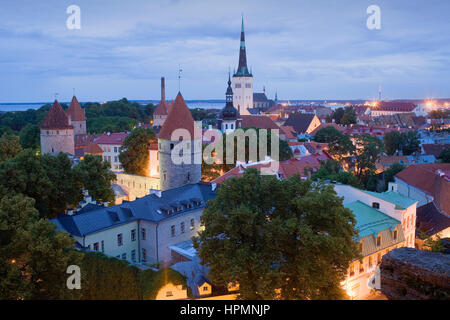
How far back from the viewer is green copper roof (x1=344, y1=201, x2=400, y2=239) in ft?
70.1

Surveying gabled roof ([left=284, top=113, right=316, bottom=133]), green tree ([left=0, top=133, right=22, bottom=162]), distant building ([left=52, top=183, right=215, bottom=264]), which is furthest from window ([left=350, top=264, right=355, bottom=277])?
gabled roof ([left=284, top=113, right=316, bottom=133])

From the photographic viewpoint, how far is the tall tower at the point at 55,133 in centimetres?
4750

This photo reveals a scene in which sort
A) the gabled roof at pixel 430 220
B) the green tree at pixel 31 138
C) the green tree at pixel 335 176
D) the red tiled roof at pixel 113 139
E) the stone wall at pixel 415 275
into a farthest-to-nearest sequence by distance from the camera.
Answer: the green tree at pixel 31 138, the red tiled roof at pixel 113 139, the green tree at pixel 335 176, the gabled roof at pixel 430 220, the stone wall at pixel 415 275

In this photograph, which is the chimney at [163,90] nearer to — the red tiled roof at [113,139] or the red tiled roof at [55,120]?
the red tiled roof at [113,139]

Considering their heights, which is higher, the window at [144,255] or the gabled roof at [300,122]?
the gabled roof at [300,122]

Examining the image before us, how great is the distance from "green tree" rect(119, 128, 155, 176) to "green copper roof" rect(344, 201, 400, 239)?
24.9m

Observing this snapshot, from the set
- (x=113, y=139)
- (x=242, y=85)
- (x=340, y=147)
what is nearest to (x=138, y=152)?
(x=113, y=139)

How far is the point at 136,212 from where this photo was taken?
25312mm

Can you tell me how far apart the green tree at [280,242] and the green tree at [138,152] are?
2724 centimetres

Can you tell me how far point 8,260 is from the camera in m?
14.7

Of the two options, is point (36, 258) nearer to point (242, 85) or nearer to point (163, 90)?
point (163, 90)

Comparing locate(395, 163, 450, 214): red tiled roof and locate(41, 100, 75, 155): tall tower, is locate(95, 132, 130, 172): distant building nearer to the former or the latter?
locate(41, 100, 75, 155): tall tower

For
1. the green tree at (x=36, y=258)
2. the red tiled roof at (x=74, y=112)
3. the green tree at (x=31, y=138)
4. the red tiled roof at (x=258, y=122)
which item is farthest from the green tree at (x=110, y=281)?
the red tiled roof at (x=258, y=122)

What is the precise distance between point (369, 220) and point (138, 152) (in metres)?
27.2
